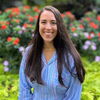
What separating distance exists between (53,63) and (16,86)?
1.43 m

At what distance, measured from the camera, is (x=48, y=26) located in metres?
2.58

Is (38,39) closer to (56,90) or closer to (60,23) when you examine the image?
(60,23)

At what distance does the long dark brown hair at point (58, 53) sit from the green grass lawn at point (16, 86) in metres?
Result: 0.99

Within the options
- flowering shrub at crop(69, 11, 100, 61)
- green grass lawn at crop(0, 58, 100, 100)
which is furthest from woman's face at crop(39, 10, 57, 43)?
flowering shrub at crop(69, 11, 100, 61)

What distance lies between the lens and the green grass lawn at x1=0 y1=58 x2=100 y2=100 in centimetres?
364

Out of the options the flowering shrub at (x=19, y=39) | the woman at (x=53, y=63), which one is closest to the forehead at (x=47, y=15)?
the woman at (x=53, y=63)

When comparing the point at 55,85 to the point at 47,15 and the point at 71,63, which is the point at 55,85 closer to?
the point at 71,63

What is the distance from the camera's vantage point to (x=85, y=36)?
5.88 metres

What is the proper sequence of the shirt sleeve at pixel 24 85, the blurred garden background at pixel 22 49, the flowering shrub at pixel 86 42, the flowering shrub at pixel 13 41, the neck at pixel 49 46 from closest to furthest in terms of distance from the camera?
the neck at pixel 49 46 < the shirt sleeve at pixel 24 85 < the blurred garden background at pixel 22 49 < the flowering shrub at pixel 13 41 < the flowering shrub at pixel 86 42

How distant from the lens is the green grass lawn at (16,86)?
364cm

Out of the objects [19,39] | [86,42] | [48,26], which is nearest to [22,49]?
[19,39]

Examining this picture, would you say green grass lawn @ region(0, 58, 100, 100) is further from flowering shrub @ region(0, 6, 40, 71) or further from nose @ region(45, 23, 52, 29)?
nose @ region(45, 23, 52, 29)

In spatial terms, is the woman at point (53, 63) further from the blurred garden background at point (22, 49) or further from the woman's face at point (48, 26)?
the blurred garden background at point (22, 49)

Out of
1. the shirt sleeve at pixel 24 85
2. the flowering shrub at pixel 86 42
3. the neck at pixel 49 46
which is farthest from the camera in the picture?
the flowering shrub at pixel 86 42
